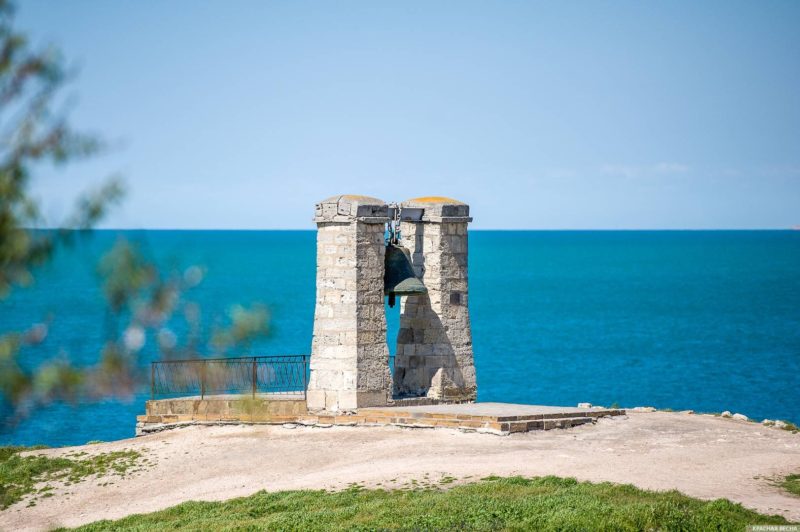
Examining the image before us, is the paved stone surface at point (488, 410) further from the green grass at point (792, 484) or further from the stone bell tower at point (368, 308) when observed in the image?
the green grass at point (792, 484)

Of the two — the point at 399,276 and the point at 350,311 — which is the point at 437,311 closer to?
the point at 399,276

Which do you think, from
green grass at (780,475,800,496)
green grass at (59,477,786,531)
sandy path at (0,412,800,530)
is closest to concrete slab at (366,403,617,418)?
sandy path at (0,412,800,530)

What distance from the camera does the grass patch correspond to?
65.4 ft

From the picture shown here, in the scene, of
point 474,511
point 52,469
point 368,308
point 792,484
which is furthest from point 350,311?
point 792,484

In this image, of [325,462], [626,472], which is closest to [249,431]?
[325,462]

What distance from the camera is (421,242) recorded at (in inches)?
944

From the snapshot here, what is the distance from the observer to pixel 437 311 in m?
23.6

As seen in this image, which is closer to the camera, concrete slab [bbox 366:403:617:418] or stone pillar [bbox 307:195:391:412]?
concrete slab [bbox 366:403:617:418]

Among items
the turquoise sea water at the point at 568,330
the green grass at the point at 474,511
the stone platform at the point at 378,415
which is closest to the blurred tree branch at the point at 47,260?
the turquoise sea water at the point at 568,330

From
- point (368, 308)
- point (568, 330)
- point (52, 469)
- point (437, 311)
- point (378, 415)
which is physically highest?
point (368, 308)

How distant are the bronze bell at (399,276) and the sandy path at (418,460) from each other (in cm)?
296

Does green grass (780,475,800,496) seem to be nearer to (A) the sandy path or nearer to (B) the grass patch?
(A) the sandy path

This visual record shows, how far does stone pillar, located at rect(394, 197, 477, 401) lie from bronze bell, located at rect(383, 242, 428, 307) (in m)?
0.54

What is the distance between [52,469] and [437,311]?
8.37 m
